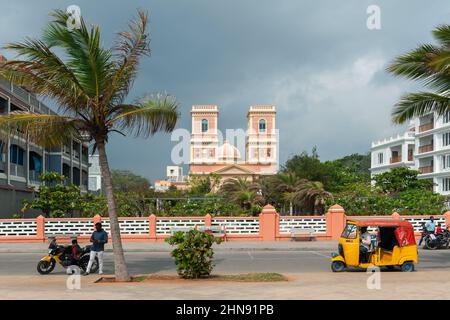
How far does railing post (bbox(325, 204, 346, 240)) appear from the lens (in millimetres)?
28469

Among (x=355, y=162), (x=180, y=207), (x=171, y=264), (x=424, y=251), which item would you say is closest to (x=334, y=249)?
(x=424, y=251)

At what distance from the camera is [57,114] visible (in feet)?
41.6

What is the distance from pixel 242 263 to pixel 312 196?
18953 mm

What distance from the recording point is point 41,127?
12.2 m

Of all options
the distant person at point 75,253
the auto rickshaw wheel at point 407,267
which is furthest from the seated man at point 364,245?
the distant person at point 75,253

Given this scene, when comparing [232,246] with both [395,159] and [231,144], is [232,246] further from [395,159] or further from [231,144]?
[231,144]

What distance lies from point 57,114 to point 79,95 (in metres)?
0.85

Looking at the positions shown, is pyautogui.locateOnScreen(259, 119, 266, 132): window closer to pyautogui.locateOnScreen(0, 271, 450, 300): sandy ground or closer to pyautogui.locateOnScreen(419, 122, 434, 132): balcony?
pyautogui.locateOnScreen(419, 122, 434, 132): balcony

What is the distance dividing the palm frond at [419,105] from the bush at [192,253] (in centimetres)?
717

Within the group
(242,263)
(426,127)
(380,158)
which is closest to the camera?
(242,263)

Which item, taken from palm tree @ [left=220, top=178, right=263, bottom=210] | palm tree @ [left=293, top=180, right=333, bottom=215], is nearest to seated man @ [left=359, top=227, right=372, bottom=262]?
palm tree @ [left=293, top=180, right=333, bottom=215]

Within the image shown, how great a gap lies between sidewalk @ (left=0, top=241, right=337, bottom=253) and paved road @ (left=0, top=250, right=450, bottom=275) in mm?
1892

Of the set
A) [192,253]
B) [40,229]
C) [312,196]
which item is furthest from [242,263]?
[312,196]

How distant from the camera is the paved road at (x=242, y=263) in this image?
16016 mm
